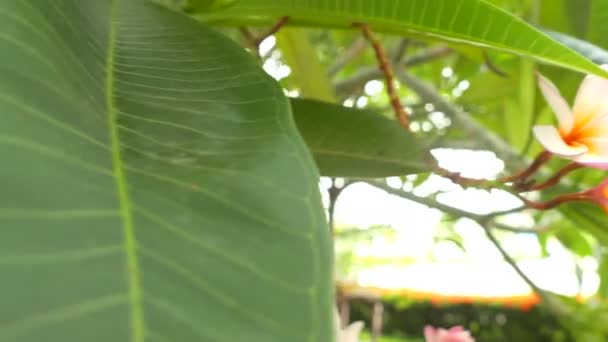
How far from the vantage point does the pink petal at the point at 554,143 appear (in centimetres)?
40

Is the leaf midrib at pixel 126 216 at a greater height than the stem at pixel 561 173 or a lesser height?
lesser

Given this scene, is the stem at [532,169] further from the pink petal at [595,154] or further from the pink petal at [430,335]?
the pink petal at [430,335]

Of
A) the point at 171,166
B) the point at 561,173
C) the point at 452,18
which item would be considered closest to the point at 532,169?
the point at 561,173

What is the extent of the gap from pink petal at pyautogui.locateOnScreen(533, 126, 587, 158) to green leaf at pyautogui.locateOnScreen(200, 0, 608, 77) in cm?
8

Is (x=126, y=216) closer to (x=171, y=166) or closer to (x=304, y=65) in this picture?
(x=171, y=166)

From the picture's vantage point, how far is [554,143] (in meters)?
0.41

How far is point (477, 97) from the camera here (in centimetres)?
96

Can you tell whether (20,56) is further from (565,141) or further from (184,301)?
(565,141)

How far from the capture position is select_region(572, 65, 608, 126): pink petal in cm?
42

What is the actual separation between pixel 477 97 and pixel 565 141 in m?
0.53

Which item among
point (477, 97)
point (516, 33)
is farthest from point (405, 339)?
point (516, 33)

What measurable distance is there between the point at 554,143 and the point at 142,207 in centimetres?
29

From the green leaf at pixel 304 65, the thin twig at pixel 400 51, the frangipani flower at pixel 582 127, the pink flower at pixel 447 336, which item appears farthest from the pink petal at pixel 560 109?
the thin twig at pixel 400 51

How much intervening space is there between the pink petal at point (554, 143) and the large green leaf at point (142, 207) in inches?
7.3
